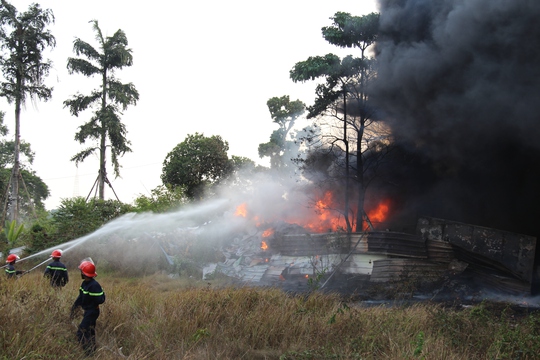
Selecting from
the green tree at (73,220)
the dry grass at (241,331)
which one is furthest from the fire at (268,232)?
the dry grass at (241,331)

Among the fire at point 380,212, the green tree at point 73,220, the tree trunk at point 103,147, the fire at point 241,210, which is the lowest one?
the green tree at point 73,220

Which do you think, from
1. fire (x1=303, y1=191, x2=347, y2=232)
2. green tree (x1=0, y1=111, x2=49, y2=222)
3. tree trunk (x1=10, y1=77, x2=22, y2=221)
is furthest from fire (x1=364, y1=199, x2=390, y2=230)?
green tree (x1=0, y1=111, x2=49, y2=222)

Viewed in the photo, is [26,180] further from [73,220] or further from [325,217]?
[325,217]

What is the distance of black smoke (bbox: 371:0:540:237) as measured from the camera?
14438 millimetres

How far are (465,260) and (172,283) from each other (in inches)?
435

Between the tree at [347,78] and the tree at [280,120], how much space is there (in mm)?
21070

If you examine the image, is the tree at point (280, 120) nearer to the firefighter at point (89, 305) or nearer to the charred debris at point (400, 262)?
the charred debris at point (400, 262)

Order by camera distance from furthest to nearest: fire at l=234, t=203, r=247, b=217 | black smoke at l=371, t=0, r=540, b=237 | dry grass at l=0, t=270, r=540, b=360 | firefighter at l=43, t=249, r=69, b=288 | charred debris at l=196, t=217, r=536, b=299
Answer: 1. fire at l=234, t=203, r=247, b=217
2. black smoke at l=371, t=0, r=540, b=237
3. charred debris at l=196, t=217, r=536, b=299
4. firefighter at l=43, t=249, r=69, b=288
5. dry grass at l=0, t=270, r=540, b=360

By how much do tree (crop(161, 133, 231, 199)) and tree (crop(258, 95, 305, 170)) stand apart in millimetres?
8050

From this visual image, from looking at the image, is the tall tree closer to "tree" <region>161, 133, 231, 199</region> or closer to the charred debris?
the charred debris

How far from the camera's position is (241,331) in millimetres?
7043

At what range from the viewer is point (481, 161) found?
1761 cm

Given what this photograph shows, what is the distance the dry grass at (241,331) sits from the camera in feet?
19.5

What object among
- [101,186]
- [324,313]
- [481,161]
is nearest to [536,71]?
[481,161]
